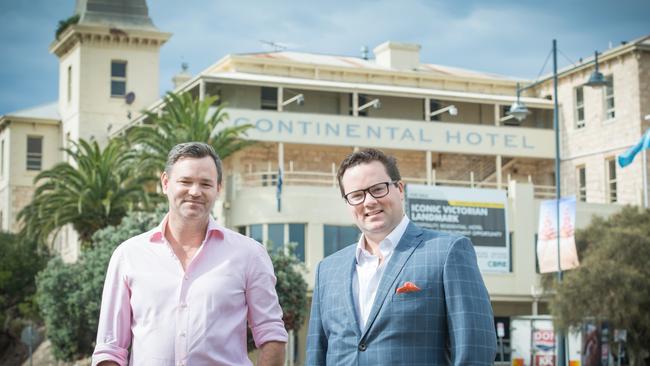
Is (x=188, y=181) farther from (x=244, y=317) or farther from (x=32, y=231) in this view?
(x=32, y=231)

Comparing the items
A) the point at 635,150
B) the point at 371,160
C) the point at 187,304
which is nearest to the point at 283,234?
the point at 635,150

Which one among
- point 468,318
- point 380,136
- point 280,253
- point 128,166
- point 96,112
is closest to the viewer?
point 468,318

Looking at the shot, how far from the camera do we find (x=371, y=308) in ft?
19.4

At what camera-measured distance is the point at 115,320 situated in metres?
5.71

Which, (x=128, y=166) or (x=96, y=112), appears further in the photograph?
(x=96, y=112)

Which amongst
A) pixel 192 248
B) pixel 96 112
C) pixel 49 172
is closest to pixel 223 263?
pixel 192 248

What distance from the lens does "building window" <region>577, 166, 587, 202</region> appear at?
5400 centimetres

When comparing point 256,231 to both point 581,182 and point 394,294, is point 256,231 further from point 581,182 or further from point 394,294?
point 394,294

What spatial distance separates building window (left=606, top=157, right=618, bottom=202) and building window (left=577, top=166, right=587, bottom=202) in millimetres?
1374

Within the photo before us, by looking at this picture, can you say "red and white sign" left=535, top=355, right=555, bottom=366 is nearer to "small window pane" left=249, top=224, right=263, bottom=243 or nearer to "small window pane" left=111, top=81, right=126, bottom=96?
"small window pane" left=249, top=224, right=263, bottom=243

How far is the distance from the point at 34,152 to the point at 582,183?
101ft

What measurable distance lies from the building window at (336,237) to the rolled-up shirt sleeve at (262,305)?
3913cm

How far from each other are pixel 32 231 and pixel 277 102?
44.3 feet

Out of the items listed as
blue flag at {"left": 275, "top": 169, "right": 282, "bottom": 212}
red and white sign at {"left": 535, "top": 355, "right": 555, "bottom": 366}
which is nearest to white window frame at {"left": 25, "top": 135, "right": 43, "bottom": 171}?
blue flag at {"left": 275, "top": 169, "right": 282, "bottom": 212}
